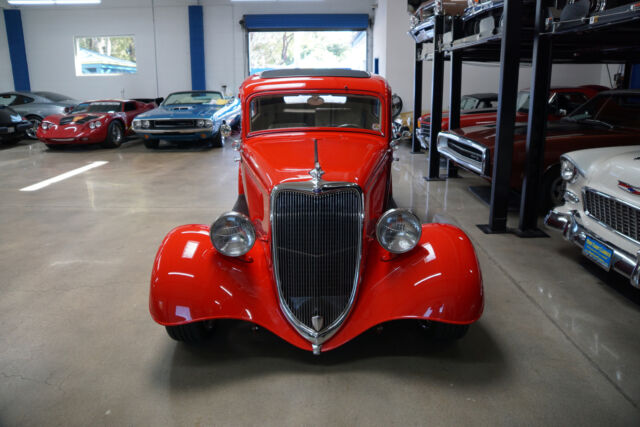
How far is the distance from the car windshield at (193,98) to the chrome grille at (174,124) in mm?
1183

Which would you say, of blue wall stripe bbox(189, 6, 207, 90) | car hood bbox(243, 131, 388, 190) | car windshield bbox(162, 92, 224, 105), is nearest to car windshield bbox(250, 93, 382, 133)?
car hood bbox(243, 131, 388, 190)

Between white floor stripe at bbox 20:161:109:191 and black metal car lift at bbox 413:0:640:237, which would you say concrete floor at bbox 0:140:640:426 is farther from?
white floor stripe at bbox 20:161:109:191

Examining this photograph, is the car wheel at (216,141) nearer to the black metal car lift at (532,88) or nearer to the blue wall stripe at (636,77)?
the black metal car lift at (532,88)

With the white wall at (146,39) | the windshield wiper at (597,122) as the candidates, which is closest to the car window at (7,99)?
the white wall at (146,39)

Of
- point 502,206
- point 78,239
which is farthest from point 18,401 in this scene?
point 502,206

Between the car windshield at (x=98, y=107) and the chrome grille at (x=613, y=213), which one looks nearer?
the chrome grille at (x=613, y=213)

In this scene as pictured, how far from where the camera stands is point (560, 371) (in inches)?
94.7

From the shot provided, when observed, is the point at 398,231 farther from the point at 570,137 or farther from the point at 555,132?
the point at 555,132

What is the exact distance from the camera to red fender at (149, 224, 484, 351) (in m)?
2.37

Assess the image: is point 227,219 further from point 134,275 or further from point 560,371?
point 560,371

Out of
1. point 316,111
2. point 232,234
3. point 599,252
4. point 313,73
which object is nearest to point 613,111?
point 599,252

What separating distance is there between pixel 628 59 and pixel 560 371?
722 cm

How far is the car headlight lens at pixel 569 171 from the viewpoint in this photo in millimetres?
3643

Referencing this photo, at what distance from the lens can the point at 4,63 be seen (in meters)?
16.3
